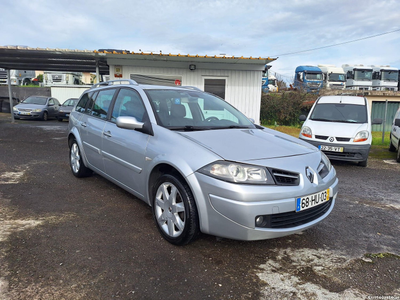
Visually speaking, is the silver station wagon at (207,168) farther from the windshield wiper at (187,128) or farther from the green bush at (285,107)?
the green bush at (285,107)

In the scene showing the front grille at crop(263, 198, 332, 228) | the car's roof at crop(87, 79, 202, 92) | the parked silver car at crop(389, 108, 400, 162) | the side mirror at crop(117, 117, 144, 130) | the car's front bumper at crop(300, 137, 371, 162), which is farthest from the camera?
the parked silver car at crop(389, 108, 400, 162)

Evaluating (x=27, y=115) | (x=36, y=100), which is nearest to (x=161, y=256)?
(x=27, y=115)

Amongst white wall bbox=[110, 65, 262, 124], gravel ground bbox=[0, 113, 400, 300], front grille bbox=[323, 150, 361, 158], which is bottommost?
gravel ground bbox=[0, 113, 400, 300]

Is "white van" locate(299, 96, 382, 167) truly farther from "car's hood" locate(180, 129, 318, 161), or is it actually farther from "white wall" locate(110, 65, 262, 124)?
"car's hood" locate(180, 129, 318, 161)

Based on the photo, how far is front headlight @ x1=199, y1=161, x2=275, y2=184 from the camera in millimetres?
2654

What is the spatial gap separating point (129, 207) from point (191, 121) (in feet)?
4.83

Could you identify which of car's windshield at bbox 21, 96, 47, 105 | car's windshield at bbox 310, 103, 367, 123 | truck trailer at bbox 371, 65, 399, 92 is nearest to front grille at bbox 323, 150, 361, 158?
car's windshield at bbox 310, 103, 367, 123

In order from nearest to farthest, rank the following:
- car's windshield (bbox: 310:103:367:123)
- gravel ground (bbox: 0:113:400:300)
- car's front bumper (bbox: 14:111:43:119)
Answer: gravel ground (bbox: 0:113:400:300) → car's windshield (bbox: 310:103:367:123) → car's front bumper (bbox: 14:111:43:119)

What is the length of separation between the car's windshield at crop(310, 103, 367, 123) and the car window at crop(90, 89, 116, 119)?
582 cm

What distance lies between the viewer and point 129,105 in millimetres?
3973

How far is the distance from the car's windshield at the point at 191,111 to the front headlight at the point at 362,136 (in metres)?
4.20

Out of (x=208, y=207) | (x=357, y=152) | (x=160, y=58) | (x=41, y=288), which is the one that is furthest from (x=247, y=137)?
(x=160, y=58)

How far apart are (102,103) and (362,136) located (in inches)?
232

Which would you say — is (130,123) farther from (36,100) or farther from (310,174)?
(36,100)
